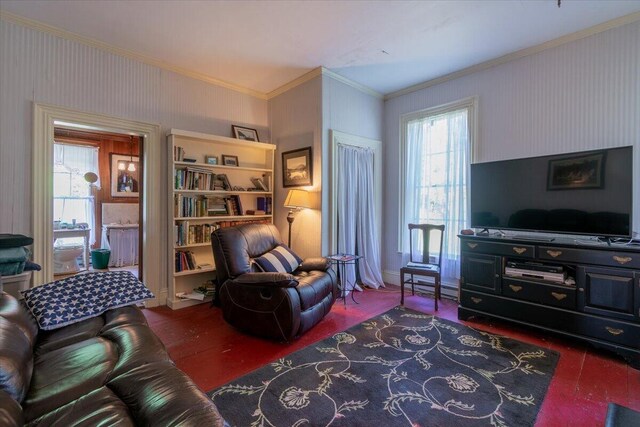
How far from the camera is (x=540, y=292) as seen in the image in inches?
106

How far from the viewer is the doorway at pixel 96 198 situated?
5.33 metres

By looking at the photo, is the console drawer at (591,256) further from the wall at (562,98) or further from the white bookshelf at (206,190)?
the white bookshelf at (206,190)

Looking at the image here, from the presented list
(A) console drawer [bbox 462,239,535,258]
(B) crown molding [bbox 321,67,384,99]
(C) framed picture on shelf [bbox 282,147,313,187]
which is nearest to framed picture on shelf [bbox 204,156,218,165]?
(C) framed picture on shelf [bbox 282,147,313,187]

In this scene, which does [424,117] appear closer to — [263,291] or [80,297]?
[263,291]

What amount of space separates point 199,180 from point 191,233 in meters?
0.67

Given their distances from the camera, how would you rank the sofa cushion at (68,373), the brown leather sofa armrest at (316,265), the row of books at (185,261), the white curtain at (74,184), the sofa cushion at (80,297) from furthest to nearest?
the white curtain at (74,184) < the row of books at (185,261) < the brown leather sofa armrest at (316,265) < the sofa cushion at (80,297) < the sofa cushion at (68,373)

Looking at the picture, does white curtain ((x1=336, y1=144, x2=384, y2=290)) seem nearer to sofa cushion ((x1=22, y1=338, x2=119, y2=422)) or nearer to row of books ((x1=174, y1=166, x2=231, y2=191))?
row of books ((x1=174, y1=166, x2=231, y2=191))

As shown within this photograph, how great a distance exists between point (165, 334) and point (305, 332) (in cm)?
133

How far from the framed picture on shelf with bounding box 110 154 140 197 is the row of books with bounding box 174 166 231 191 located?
3.47 metres

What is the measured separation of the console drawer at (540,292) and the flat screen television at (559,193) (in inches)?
20.9

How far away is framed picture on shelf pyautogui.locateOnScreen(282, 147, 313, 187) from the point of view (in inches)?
153

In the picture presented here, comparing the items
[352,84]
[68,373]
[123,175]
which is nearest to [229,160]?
[352,84]

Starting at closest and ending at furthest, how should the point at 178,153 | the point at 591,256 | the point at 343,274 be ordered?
the point at 591,256, the point at 178,153, the point at 343,274

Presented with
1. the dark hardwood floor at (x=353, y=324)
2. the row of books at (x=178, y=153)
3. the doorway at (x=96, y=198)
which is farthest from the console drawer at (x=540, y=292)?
the doorway at (x=96, y=198)
